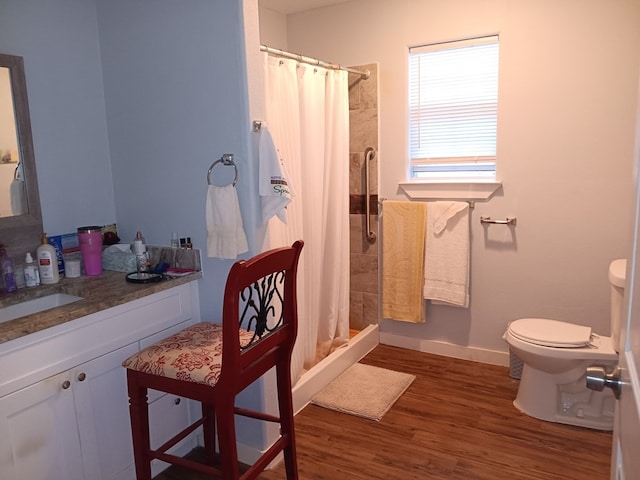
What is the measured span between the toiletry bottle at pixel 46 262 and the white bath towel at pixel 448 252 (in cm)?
210

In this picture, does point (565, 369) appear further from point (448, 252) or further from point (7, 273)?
point (7, 273)

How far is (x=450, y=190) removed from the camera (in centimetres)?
309

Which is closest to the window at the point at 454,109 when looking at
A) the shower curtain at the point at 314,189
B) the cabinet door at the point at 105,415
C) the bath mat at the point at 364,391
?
the shower curtain at the point at 314,189

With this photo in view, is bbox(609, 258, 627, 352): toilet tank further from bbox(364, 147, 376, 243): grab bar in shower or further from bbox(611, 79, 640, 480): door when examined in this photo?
bbox(364, 147, 376, 243): grab bar in shower

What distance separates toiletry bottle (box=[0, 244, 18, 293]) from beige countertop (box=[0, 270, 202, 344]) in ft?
0.11

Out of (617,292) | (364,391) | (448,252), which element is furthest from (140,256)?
(617,292)

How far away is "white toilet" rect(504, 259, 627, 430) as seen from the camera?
241 centimetres

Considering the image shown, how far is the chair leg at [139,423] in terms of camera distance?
5.92 ft

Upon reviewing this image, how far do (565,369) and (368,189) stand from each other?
5.19 feet

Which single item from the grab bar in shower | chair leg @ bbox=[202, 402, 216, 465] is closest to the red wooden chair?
chair leg @ bbox=[202, 402, 216, 465]

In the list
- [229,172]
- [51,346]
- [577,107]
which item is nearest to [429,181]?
[577,107]

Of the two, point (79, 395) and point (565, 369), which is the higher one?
point (79, 395)

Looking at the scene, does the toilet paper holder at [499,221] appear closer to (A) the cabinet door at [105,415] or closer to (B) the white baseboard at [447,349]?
(B) the white baseboard at [447,349]

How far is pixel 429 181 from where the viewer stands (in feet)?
10.4
